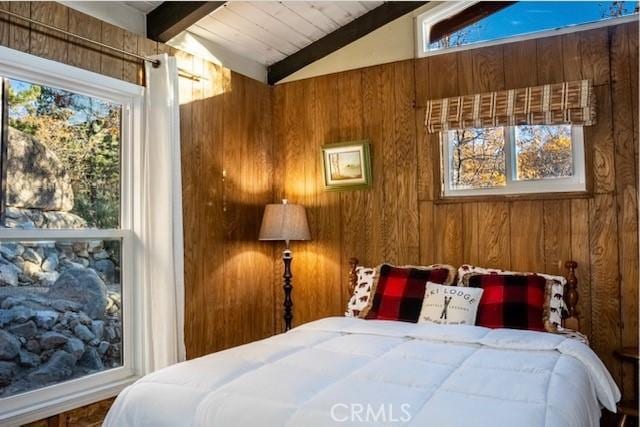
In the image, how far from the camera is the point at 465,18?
3312 mm

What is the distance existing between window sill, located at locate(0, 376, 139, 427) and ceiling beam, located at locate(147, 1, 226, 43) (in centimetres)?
193

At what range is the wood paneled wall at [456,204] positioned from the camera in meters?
2.81

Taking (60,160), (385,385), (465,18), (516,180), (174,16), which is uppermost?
(465,18)

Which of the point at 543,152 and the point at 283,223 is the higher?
the point at 543,152

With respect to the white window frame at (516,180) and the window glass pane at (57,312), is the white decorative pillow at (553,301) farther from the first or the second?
the window glass pane at (57,312)

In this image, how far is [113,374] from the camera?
8.82 ft

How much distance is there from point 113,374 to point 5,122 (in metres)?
1.35

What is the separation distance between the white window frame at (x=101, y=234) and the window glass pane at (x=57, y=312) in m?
0.04

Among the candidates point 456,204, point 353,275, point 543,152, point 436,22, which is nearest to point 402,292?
point 353,275

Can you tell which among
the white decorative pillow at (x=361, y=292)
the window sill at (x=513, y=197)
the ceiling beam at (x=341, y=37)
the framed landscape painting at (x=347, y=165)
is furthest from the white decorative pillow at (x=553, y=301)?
the ceiling beam at (x=341, y=37)

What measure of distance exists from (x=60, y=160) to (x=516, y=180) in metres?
2.53

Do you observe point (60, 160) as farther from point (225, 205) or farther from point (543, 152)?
point (543, 152)

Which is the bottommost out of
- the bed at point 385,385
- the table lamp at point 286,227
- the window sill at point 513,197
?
the bed at point 385,385

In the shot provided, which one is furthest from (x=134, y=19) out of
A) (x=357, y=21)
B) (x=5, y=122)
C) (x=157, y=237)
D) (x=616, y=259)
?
(x=616, y=259)
